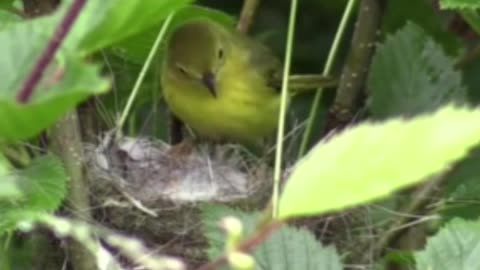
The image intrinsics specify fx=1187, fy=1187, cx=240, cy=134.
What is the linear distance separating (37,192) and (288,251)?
0.32m

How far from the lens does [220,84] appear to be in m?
3.32

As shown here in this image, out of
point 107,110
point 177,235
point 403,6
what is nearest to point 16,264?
point 107,110

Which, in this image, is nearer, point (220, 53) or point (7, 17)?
point (7, 17)

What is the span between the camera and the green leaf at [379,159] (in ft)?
1.95

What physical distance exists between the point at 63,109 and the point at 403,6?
1.71 meters

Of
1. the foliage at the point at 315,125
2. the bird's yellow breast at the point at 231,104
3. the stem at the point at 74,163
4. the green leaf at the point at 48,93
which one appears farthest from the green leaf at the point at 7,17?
the bird's yellow breast at the point at 231,104

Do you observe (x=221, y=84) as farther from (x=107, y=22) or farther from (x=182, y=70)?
(x=107, y=22)

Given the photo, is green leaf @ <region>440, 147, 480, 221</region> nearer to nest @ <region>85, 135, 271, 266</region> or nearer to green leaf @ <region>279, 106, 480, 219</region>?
nest @ <region>85, 135, 271, 266</region>

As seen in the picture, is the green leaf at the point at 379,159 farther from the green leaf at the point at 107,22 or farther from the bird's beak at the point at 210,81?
the bird's beak at the point at 210,81

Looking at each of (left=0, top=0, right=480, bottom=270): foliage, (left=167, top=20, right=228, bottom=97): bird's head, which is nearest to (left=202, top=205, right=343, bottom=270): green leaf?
(left=0, top=0, right=480, bottom=270): foliage

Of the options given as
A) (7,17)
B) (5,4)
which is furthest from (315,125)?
(7,17)

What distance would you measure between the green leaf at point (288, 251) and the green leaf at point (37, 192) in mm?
218

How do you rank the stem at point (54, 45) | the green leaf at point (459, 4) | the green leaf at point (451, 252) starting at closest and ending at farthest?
the stem at point (54, 45), the green leaf at point (451, 252), the green leaf at point (459, 4)

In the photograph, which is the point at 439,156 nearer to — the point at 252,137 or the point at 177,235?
the point at 177,235
